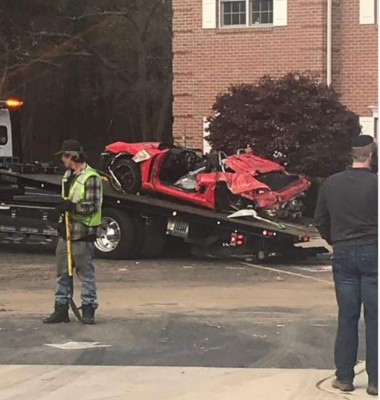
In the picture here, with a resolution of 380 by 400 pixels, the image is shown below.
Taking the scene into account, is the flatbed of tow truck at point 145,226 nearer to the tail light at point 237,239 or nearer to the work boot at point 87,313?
the tail light at point 237,239

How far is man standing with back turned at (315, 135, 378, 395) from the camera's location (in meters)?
6.73

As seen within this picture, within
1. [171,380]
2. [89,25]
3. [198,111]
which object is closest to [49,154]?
[89,25]

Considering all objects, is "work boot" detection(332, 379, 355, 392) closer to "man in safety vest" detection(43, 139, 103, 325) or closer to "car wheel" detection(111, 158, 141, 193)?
"man in safety vest" detection(43, 139, 103, 325)

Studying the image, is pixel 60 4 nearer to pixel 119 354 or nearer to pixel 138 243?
pixel 138 243

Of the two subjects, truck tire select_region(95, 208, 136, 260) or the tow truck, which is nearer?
the tow truck

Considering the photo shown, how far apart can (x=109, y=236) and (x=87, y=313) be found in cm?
581

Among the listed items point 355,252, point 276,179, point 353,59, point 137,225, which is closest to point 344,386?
point 355,252

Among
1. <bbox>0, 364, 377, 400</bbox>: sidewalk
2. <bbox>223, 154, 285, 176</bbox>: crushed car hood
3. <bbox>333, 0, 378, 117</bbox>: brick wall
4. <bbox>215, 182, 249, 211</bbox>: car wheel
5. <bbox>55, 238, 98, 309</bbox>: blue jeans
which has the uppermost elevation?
<bbox>333, 0, 378, 117</bbox>: brick wall

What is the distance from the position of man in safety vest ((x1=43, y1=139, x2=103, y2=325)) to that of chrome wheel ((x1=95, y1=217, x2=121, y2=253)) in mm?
5619

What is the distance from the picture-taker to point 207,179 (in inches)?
582

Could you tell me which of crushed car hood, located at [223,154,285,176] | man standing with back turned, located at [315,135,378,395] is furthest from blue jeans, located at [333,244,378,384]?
crushed car hood, located at [223,154,285,176]

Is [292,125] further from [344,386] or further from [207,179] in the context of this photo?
[344,386]

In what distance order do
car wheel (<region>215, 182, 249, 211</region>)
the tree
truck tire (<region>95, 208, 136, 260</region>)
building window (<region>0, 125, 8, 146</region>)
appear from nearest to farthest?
car wheel (<region>215, 182, 249, 211</region>) < truck tire (<region>95, 208, 136, 260</region>) < building window (<region>0, 125, 8, 146</region>) < the tree

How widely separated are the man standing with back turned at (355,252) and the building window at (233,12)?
16887mm
